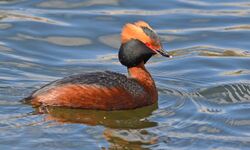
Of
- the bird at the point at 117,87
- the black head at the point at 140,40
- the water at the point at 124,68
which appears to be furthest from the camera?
the black head at the point at 140,40

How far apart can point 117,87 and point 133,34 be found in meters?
0.87

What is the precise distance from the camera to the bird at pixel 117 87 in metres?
11.3

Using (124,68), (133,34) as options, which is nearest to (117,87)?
(133,34)

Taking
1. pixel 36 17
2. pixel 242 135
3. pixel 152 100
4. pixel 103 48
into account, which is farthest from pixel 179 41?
pixel 242 135

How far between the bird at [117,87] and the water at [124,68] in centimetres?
12

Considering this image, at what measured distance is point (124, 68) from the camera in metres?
13.9

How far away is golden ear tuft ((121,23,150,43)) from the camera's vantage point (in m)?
12.0

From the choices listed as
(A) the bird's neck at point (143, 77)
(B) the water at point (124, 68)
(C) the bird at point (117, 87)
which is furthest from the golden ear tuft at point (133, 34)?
(B) the water at point (124, 68)

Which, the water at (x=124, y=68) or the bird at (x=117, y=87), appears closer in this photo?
Answer: the water at (x=124, y=68)

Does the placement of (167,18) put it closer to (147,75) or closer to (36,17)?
(36,17)

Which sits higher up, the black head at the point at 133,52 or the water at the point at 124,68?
the black head at the point at 133,52

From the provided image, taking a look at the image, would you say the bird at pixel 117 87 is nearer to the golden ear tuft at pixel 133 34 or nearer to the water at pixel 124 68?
the golden ear tuft at pixel 133 34

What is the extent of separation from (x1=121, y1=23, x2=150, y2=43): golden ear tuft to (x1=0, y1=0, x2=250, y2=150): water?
892 millimetres

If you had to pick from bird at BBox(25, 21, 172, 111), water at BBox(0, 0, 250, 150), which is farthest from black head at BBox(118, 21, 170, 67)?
water at BBox(0, 0, 250, 150)
